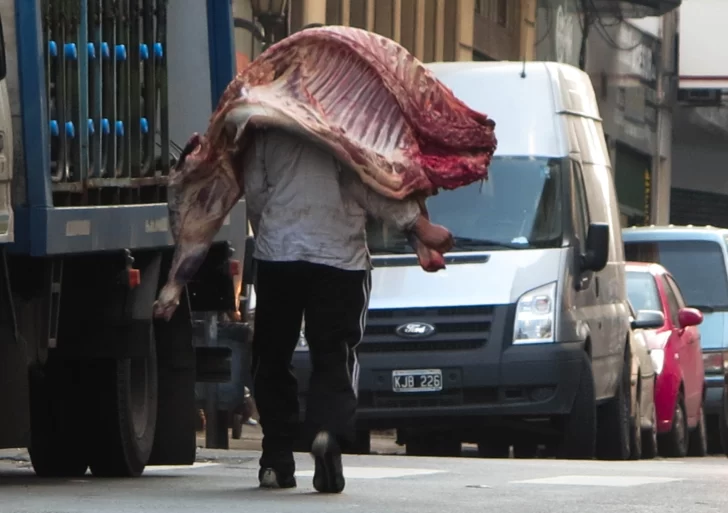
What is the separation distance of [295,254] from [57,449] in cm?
236

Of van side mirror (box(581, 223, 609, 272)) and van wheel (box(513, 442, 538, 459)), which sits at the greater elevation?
van side mirror (box(581, 223, 609, 272))

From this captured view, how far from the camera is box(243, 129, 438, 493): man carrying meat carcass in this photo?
8773 mm

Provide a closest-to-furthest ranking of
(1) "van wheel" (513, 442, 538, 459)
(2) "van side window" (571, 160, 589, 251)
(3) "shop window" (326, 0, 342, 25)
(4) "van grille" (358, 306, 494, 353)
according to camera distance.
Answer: (4) "van grille" (358, 306, 494, 353), (2) "van side window" (571, 160, 589, 251), (1) "van wheel" (513, 442, 538, 459), (3) "shop window" (326, 0, 342, 25)

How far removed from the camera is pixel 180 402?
11.3 metres

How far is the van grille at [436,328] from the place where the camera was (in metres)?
14.7

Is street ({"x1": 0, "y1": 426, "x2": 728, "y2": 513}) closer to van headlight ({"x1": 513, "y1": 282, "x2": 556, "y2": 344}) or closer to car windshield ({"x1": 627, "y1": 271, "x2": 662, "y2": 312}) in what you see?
van headlight ({"x1": 513, "y1": 282, "x2": 556, "y2": 344})

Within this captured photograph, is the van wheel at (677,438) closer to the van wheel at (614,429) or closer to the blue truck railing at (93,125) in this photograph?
the van wheel at (614,429)


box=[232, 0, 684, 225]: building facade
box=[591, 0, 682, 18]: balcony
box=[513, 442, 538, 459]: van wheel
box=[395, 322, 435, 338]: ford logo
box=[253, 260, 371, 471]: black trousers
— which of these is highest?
box=[591, 0, 682, 18]: balcony

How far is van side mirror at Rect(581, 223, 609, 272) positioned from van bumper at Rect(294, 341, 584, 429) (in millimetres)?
588

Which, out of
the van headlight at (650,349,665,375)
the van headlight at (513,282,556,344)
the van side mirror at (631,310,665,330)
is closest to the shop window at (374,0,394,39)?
the van headlight at (650,349,665,375)

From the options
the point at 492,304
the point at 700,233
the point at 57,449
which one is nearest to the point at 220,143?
the point at 57,449

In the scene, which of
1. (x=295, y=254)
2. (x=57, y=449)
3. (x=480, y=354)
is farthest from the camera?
(x=480, y=354)

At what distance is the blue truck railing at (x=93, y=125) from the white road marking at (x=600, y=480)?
2.04m

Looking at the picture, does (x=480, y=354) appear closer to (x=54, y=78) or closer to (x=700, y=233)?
(x=54, y=78)
